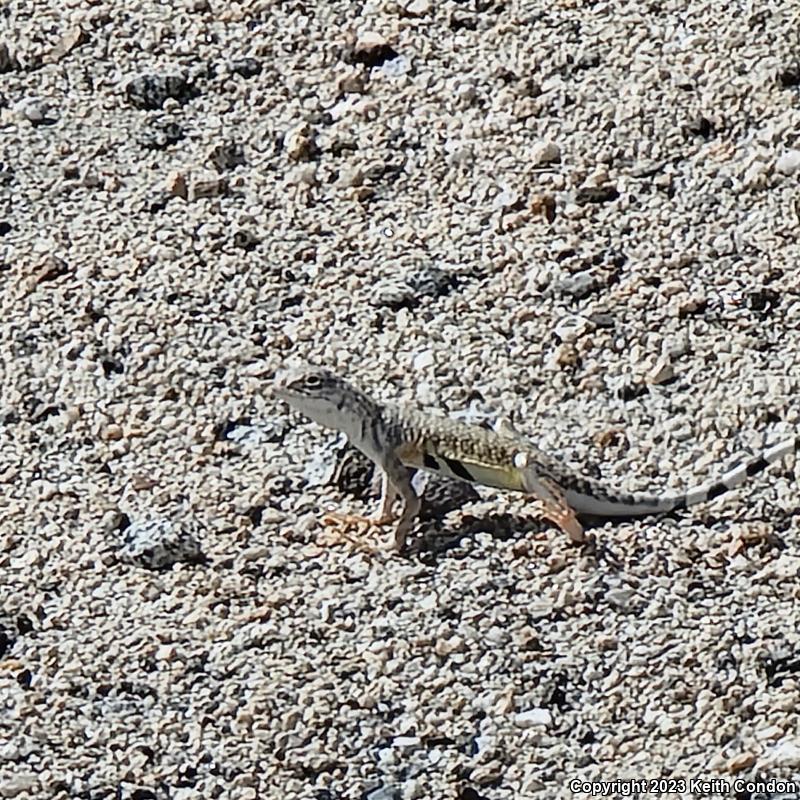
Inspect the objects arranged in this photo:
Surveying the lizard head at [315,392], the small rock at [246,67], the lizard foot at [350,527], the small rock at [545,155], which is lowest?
the lizard foot at [350,527]

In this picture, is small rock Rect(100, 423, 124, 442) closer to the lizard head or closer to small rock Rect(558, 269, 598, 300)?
the lizard head

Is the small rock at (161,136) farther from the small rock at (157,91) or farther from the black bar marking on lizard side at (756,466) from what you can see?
the black bar marking on lizard side at (756,466)

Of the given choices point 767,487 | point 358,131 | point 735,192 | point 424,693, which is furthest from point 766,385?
point 358,131

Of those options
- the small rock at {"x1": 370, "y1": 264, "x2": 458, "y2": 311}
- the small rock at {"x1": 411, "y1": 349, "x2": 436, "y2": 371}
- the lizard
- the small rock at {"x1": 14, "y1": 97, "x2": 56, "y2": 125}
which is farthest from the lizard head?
the small rock at {"x1": 14, "y1": 97, "x2": 56, "y2": 125}

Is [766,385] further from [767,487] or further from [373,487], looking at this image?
[373,487]

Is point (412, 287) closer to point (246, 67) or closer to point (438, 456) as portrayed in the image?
point (438, 456)

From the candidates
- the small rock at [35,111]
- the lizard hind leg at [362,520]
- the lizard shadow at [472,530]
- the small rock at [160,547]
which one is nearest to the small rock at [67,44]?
the small rock at [35,111]
